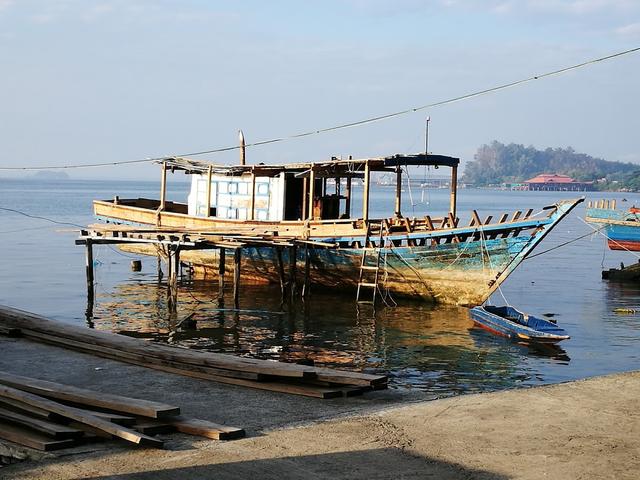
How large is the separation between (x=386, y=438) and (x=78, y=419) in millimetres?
3709

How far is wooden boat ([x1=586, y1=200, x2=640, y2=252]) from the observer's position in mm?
47094

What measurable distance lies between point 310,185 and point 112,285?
11.4m

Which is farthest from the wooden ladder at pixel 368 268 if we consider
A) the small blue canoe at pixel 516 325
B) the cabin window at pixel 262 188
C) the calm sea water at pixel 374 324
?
the cabin window at pixel 262 188

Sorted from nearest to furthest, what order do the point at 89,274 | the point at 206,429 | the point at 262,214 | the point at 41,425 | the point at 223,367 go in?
the point at 41,425 → the point at 206,429 → the point at 223,367 → the point at 89,274 → the point at 262,214

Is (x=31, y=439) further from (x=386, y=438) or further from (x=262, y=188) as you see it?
(x=262, y=188)

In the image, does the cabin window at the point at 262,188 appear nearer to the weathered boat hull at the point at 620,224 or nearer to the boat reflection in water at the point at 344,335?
the boat reflection in water at the point at 344,335

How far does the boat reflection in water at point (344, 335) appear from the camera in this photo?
62.8 feet

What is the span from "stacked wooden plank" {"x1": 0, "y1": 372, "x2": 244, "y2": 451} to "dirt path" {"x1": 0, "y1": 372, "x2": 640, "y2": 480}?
0.75 ft

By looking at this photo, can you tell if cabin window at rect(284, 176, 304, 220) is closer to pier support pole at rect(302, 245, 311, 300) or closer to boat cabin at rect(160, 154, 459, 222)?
boat cabin at rect(160, 154, 459, 222)

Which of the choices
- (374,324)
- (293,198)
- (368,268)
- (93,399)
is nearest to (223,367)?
(93,399)

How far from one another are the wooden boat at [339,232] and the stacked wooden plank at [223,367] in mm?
11534

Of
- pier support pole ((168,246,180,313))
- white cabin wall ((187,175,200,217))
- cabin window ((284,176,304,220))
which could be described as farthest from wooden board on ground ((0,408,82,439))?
white cabin wall ((187,175,200,217))

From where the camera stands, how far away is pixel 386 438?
10078 mm

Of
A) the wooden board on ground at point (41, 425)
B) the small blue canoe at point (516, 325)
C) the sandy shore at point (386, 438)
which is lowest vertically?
the small blue canoe at point (516, 325)
